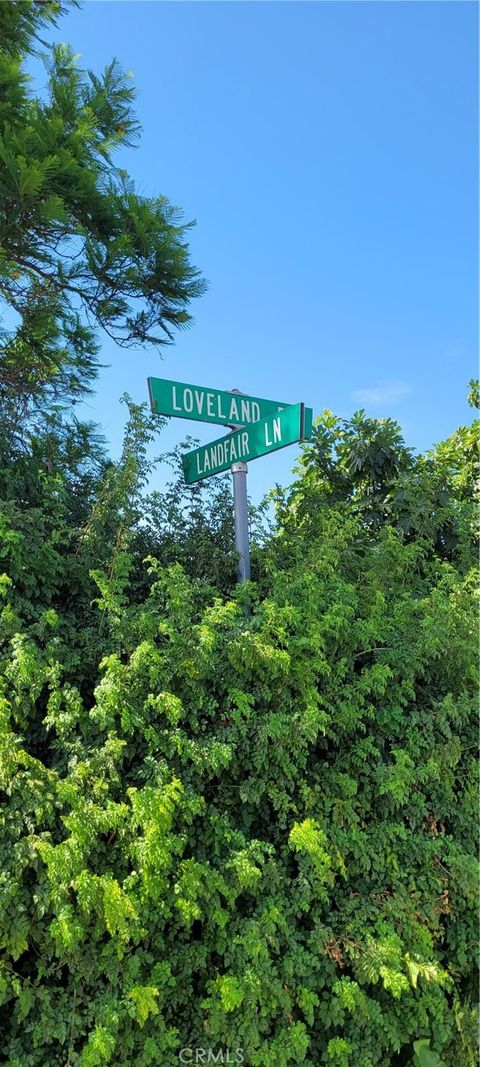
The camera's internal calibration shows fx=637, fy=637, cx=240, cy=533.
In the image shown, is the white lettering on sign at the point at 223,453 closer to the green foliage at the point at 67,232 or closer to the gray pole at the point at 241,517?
the gray pole at the point at 241,517

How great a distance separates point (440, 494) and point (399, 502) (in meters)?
0.33

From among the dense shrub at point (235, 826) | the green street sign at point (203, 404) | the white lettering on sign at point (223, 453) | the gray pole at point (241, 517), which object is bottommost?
the dense shrub at point (235, 826)

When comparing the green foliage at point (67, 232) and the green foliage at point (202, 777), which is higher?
the green foliage at point (67, 232)

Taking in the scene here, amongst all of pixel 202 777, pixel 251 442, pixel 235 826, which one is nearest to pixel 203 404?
pixel 251 442

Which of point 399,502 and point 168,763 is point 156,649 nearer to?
point 168,763

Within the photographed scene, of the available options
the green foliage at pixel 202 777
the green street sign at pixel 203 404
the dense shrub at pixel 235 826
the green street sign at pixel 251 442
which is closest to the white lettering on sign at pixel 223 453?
the green street sign at pixel 251 442

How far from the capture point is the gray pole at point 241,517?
326cm

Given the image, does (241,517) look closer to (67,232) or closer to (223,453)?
(223,453)

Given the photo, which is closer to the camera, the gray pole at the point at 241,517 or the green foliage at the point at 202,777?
the green foliage at the point at 202,777

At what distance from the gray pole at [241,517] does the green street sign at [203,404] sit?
268 millimetres

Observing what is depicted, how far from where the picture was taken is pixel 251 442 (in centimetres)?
318

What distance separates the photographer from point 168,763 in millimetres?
2326

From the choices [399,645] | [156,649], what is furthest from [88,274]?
[399,645]

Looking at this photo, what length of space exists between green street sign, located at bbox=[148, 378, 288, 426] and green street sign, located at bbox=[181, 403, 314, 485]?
0.13 metres
